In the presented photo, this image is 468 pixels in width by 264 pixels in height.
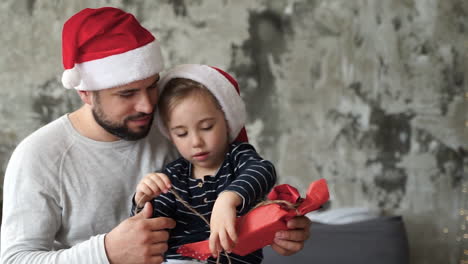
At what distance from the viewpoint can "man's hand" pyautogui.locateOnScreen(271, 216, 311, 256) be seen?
4.66ft

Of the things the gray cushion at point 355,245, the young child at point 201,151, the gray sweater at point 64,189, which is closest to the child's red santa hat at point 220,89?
the young child at point 201,151

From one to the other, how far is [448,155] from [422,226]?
1.23 feet

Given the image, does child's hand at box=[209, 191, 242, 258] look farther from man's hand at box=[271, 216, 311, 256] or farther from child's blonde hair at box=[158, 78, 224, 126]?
child's blonde hair at box=[158, 78, 224, 126]

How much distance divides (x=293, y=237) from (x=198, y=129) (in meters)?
0.38

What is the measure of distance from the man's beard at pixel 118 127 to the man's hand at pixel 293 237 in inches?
20.0

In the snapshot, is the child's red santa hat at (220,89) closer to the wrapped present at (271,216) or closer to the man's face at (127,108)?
the man's face at (127,108)

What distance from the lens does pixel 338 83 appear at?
8.73 ft

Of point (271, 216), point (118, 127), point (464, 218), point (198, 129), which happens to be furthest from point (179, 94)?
point (464, 218)

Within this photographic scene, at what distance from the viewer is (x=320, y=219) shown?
2.63 metres

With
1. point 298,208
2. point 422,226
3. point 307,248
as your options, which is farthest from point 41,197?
point 422,226

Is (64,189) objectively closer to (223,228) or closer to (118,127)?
(118,127)

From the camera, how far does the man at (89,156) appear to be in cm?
155

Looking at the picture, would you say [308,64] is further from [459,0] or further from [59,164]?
[59,164]

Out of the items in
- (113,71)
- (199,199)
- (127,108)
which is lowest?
(199,199)
